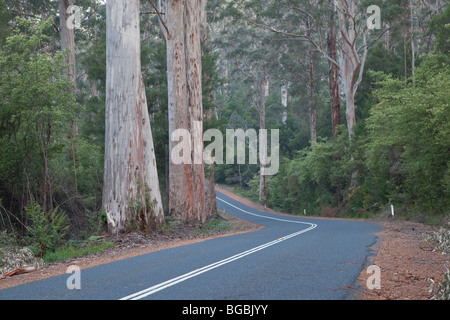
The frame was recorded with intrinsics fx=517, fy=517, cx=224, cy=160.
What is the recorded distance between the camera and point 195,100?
2433 cm

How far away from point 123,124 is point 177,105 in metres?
6.60

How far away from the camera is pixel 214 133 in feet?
101

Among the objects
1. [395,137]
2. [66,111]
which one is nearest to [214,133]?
[395,137]

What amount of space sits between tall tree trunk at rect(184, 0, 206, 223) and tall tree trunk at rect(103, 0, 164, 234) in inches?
255

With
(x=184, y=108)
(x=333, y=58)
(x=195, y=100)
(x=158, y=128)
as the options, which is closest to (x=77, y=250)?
(x=184, y=108)

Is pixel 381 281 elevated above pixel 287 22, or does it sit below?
below

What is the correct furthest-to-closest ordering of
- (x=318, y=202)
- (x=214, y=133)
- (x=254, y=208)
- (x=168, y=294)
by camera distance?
(x=254, y=208), (x=318, y=202), (x=214, y=133), (x=168, y=294)

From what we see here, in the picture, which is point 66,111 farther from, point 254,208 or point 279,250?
point 254,208

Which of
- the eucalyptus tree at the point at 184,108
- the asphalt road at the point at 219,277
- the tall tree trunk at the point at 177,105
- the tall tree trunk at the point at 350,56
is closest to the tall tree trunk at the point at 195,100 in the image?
the eucalyptus tree at the point at 184,108

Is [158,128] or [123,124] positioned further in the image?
[158,128]

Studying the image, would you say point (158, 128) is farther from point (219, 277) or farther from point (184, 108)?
point (219, 277)

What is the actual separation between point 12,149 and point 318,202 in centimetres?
3133

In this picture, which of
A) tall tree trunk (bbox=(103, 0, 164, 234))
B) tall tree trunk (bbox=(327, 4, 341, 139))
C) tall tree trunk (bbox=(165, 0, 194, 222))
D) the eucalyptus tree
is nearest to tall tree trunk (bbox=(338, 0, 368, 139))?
tall tree trunk (bbox=(327, 4, 341, 139))

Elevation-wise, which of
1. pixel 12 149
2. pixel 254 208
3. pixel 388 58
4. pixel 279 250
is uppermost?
pixel 388 58
